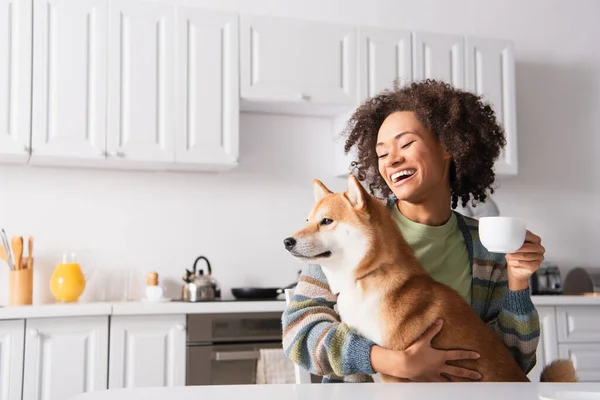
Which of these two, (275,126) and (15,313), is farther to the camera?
(275,126)

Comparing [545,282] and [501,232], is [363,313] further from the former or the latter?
[545,282]

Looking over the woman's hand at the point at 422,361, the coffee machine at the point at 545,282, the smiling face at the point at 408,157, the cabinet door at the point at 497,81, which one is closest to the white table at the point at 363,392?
the woman's hand at the point at 422,361

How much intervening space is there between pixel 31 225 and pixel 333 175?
159 centimetres

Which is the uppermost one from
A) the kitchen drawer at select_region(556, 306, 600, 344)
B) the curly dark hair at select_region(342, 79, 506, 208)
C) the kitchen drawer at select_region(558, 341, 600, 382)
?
the curly dark hair at select_region(342, 79, 506, 208)

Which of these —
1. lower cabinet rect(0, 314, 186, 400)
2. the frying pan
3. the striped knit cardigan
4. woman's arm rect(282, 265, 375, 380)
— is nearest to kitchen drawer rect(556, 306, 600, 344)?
the frying pan

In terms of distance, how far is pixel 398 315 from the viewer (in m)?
1.30

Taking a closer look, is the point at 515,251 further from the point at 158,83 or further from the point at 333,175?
the point at 333,175

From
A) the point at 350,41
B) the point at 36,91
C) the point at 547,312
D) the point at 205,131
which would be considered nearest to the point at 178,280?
the point at 205,131

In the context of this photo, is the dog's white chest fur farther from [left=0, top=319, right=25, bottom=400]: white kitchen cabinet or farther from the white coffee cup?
[left=0, top=319, right=25, bottom=400]: white kitchen cabinet

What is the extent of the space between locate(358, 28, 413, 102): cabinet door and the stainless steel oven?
4.24ft

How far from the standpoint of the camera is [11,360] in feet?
8.97

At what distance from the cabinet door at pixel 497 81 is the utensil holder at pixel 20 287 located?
2.42 meters

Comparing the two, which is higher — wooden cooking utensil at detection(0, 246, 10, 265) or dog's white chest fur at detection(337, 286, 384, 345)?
wooden cooking utensil at detection(0, 246, 10, 265)

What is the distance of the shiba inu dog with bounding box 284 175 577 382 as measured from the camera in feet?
4.27
